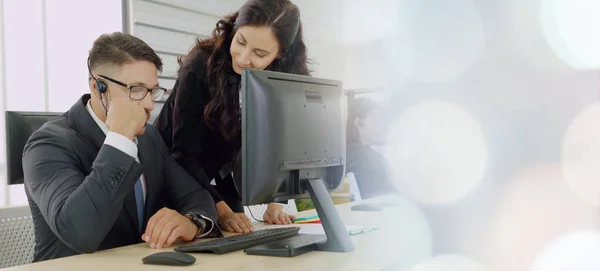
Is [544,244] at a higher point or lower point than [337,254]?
higher

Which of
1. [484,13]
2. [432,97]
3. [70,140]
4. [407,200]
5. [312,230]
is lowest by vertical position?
[312,230]

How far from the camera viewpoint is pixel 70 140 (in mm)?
1473

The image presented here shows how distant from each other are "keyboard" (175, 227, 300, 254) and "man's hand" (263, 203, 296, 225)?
0.97ft

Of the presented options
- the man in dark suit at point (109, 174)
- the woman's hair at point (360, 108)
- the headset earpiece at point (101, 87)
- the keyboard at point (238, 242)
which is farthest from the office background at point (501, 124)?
the woman's hair at point (360, 108)

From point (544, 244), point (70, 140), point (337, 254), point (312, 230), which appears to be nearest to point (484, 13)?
point (544, 244)

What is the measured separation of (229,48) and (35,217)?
807 millimetres

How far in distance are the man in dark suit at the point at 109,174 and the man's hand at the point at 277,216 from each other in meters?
0.31

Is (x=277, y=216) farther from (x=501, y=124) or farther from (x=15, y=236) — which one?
(x=501, y=124)

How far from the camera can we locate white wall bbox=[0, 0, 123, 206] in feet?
8.66

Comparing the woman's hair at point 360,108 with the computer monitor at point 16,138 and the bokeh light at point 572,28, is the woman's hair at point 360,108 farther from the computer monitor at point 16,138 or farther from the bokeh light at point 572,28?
the bokeh light at point 572,28

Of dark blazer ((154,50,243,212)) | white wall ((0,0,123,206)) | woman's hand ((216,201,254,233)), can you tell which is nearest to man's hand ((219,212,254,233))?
woman's hand ((216,201,254,233))

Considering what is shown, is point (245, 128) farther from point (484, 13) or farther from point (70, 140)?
point (484, 13)

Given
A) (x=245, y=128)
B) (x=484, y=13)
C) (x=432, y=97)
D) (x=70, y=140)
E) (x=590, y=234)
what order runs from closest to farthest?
1. (x=590, y=234)
2. (x=484, y=13)
3. (x=432, y=97)
4. (x=245, y=128)
5. (x=70, y=140)

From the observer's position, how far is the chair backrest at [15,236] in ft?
5.58
